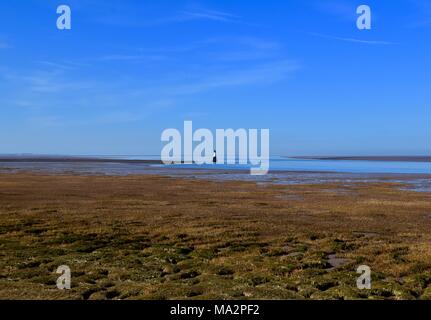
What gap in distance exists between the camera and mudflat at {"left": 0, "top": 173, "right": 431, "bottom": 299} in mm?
14320

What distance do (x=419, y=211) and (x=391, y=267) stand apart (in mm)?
17946

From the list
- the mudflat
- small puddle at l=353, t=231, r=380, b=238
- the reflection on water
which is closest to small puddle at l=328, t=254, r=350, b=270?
the mudflat

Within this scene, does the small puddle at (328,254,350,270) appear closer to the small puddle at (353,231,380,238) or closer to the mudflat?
the mudflat

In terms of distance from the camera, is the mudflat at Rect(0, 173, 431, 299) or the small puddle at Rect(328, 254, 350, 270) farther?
the small puddle at Rect(328, 254, 350, 270)

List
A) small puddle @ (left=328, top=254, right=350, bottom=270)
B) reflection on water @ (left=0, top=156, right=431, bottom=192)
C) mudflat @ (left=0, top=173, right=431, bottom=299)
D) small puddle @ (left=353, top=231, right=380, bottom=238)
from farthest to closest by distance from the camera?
reflection on water @ (left=0, top=156, right=431, bottom=192), small puddle @ (left=353, top=231, right=380, bottom=238), small puddle @ (left=328, top=254, right=350, bottom=270), mudflat @ (left=0, top=173, right=431, bottom=299)

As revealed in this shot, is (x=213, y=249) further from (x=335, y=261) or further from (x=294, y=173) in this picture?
(x=294, y=173)

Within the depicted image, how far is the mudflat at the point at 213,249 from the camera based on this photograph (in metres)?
14.3

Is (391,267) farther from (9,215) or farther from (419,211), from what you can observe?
(9,215)

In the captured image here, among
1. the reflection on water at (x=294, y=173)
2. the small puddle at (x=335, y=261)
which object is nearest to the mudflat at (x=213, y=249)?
the small puddle at (x=335, y=261)

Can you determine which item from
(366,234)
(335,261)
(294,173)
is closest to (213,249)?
(335,261)

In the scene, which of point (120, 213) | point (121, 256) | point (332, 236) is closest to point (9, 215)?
point (120, 213)

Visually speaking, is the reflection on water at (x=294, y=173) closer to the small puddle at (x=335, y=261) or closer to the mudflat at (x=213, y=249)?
the mudflat at (x=213, y=249)

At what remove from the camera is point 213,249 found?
20641mm

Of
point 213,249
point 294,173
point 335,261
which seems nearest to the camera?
point 335,261
